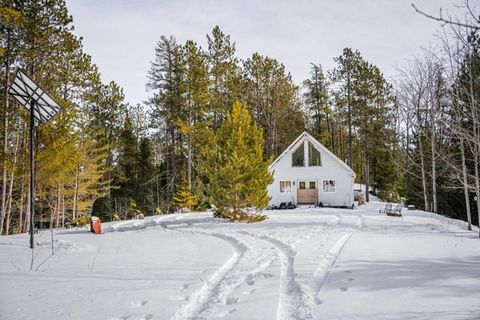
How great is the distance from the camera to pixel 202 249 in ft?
28.4

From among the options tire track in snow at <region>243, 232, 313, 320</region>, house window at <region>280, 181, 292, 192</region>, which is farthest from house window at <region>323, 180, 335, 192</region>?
tire track in snow at <region>243, 232, 313, 320</region>

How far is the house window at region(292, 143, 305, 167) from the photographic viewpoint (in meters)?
24.9

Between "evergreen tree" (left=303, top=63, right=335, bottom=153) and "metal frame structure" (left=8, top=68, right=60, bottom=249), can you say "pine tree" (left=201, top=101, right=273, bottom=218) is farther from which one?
"evergreen tree" (left=303, top=63, right=335, bottom=153)

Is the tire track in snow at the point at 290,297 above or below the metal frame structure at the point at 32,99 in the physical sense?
below

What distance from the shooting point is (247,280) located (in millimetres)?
5625

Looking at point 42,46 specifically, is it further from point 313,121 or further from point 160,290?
point 313,121

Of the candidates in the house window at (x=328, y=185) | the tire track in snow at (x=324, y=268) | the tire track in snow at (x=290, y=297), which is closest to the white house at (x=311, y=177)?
the house window at (x=328, y=185)

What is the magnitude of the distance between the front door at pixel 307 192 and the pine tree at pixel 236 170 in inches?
366

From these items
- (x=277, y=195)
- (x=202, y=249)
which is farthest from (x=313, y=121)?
(x=202, y=249)

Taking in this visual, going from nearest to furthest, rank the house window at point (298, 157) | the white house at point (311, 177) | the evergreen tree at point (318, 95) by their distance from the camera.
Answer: the white house at point (311, 177), the house window at point (298, 157), the evergreen tree at point (318, 95)

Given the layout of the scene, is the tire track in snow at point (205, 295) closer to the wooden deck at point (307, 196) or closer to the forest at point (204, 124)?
the forest at point (204, 124)

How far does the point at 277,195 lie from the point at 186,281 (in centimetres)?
1991

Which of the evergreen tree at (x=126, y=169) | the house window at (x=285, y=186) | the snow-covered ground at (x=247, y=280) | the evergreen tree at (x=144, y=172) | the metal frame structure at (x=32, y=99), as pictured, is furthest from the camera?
the evergreen tree at (x=144, y=172)

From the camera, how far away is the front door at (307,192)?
24594 mm
